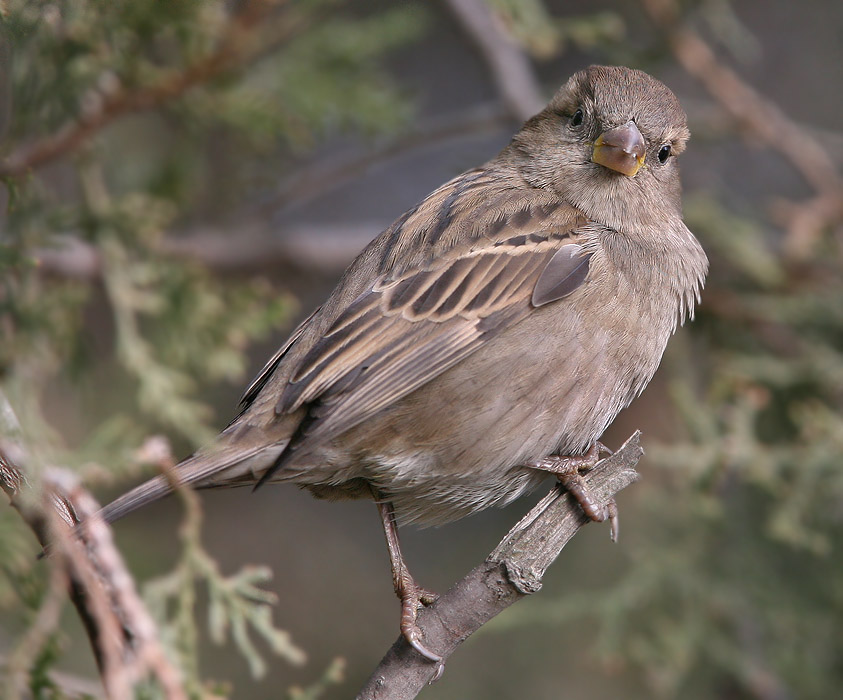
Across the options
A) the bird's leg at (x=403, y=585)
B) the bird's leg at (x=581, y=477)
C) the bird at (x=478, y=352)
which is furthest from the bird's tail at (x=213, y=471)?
Answer: the bird's leg at (x=581, y=477)

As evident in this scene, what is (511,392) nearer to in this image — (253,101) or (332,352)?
(332,352)

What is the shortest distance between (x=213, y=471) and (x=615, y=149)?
179 cm


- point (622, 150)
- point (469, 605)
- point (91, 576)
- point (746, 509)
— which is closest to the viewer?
point (91, 576)

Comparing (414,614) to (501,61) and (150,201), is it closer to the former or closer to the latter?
(150,201)

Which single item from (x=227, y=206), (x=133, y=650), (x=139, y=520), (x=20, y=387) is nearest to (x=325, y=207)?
(x=227, y=206)

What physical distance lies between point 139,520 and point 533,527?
376 centimetres

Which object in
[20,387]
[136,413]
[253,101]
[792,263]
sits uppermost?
[253,101]

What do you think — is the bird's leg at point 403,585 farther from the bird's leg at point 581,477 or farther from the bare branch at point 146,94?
the bare branch at point 146,94

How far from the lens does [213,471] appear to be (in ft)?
9.64

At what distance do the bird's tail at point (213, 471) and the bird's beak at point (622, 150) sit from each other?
1.55 m

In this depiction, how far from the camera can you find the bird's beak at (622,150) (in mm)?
3424

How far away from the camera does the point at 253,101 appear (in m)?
4.59

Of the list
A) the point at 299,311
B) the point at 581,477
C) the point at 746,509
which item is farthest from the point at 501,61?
the point at 581,477

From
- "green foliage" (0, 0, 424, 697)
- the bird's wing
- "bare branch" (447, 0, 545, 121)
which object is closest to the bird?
the bird's wing
